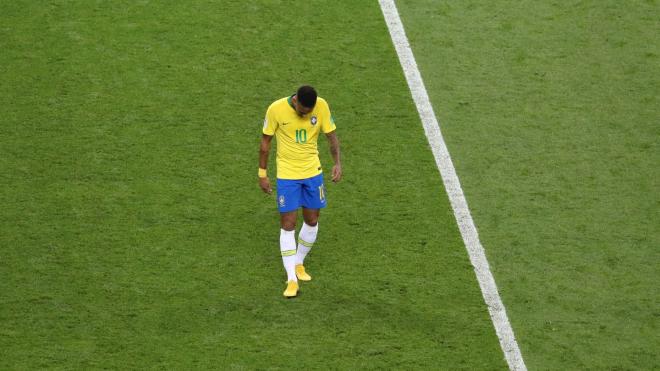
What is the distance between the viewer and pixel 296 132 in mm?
10602

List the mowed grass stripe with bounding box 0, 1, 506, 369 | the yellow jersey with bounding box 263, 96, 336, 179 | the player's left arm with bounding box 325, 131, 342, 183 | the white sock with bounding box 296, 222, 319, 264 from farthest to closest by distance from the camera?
the white sock with bounding box 296, 222, 319, 264, the player's left arm with bounding box 325, 131, 342, 183, the yellow jersey with bounding box 263, 96, 336, 179, the mowed grass stripe with bounding box 0, 1, 506, 369

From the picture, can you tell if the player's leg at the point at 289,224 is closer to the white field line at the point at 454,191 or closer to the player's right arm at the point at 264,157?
the player's right arm at the point at 264,157

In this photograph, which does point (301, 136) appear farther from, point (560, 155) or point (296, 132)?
point (560, 155)

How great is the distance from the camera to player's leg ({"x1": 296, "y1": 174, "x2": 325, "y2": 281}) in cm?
1076

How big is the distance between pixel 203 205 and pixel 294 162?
59.5 inches

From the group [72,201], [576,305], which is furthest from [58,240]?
[576,305]

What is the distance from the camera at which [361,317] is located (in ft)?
34.6

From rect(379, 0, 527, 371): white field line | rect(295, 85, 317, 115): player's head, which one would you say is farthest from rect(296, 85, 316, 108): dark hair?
rect(379, 0, 527, 371): white field line

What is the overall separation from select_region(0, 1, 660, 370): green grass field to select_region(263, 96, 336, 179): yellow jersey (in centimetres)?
100

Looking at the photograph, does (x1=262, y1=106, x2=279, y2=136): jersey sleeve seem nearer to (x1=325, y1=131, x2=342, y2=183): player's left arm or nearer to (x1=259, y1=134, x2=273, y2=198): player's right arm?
(x1=259, y1=134, x2=273, y2=198): player's right arm

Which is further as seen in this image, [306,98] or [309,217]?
[309,217]

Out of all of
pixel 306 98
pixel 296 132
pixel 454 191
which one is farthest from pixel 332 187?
pixel 306 98

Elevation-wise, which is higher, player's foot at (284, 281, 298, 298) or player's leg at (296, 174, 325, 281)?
player's leg at (296, 174, 325, 281)

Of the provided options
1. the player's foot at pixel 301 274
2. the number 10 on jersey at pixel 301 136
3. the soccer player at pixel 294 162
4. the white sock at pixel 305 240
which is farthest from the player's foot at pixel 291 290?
the number 10 on jersey at pixel 301 136
